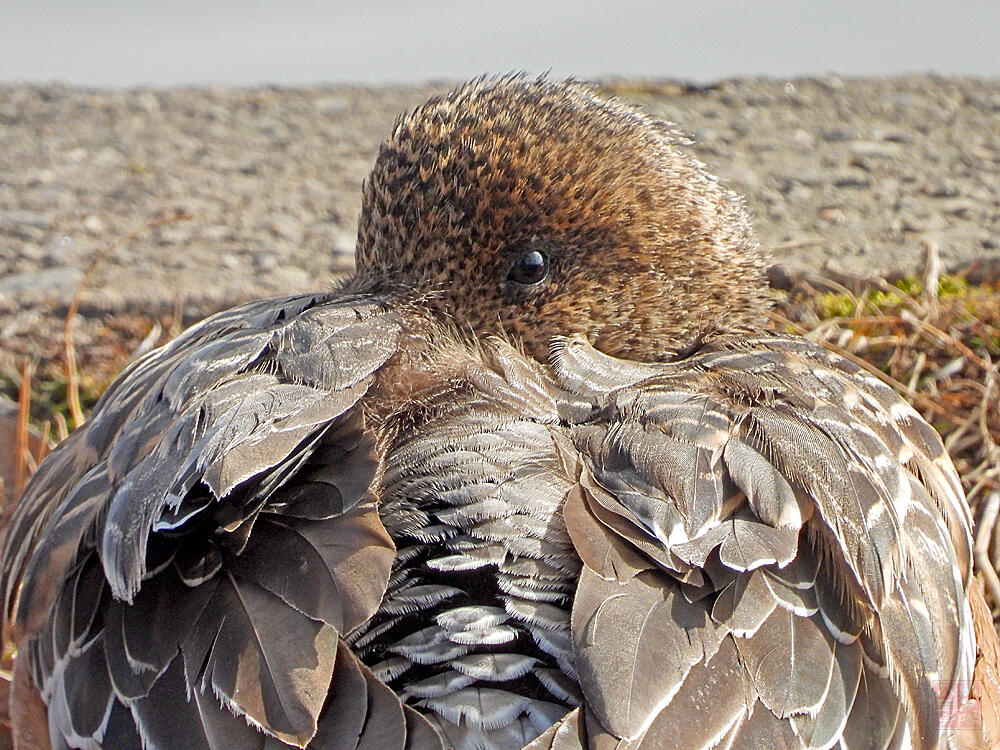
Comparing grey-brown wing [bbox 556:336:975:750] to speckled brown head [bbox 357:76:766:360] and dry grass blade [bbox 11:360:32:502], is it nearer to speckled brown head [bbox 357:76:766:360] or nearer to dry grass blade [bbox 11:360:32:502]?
speckled brown head [bbox 357:76:766:360]

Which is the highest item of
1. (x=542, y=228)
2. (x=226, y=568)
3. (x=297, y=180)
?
(x=542, y=228)

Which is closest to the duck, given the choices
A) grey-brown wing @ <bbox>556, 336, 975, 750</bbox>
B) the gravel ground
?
grey-brown wing @ <bbox>556, 336, 975, 750</bbox>

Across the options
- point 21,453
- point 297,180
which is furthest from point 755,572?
point 297,180

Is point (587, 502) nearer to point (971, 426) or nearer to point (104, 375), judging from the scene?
point (971, 426)

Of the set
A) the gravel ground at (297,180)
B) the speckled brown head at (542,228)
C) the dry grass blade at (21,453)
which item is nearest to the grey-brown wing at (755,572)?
the speckled brown head at (542,228)

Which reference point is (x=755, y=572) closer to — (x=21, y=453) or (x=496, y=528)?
(x=496, y=528)

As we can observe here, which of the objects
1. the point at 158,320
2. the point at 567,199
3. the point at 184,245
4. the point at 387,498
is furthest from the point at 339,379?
the point at 184,245
